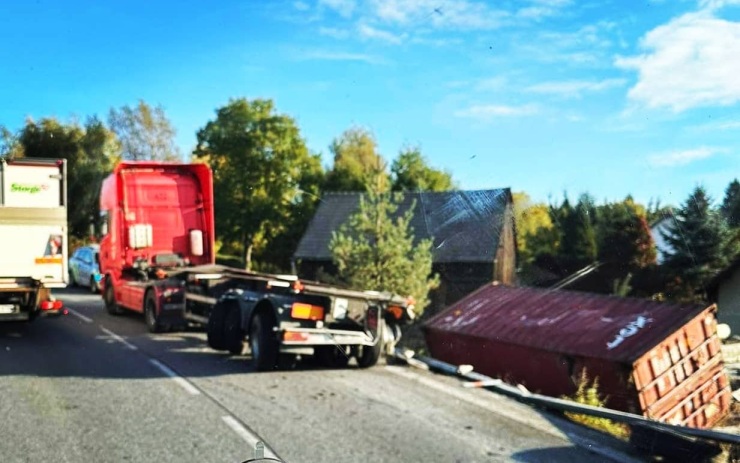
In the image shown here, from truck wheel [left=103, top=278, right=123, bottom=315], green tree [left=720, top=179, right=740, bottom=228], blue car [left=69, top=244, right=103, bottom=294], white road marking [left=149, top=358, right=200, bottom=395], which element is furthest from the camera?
blue car [left=69, top=244, right=103, bottom=294]

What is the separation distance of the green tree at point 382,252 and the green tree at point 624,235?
19.8 feet

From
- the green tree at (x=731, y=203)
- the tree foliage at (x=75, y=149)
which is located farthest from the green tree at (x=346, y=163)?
the green tree at (x=731, y=203)

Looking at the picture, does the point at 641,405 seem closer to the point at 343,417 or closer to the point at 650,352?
the point at 650,352

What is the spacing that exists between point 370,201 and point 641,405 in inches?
342

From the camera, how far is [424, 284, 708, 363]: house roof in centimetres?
1256

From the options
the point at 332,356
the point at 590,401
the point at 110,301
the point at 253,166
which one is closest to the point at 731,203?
the point at 590,401

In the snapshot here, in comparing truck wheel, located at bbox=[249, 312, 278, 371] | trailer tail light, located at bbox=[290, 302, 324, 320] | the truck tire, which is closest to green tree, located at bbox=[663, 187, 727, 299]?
trailer tail light, located at bbox=[290, 302, 324, 320]

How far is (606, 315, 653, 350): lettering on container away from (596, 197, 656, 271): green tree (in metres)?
1.21

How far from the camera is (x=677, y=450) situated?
6641mm

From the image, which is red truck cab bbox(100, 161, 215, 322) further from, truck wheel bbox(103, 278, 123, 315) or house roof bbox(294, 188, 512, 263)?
house roof bbox(294, 188, 512, 263)

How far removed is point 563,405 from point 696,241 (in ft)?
8.02

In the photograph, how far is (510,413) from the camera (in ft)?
27.0

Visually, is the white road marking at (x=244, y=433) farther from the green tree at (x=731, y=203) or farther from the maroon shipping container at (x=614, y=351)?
the maroon shipping container at (x=614, y=351)

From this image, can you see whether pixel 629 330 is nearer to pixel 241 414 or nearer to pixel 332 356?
pixel 332 356
